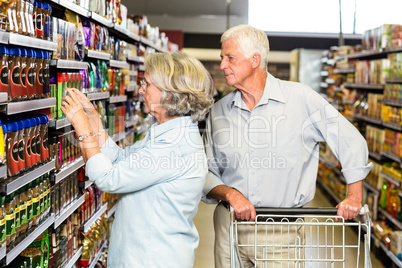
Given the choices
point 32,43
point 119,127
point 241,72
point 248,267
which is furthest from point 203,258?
point 32,43

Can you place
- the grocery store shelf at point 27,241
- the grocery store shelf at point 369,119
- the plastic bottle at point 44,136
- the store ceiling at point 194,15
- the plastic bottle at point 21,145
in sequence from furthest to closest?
the store ceiling at point 194,15
the grocery store shelf at point 369,119
the plastic bottle at point 44,136
the plastic bottle at point 21,145
the grocery store shelf at point 27,241

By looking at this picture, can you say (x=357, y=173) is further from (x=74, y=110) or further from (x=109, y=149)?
(x=74, y=110)

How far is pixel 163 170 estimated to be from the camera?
1990 millimetres

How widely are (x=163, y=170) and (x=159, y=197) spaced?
0.12 metres

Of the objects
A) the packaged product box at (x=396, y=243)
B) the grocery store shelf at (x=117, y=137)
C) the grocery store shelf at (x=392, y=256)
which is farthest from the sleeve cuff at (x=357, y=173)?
the packaged product box at (x=396, y=243)

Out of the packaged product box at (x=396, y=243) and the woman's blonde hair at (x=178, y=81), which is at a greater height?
the woman's blonde hair at (x=178, y=81)

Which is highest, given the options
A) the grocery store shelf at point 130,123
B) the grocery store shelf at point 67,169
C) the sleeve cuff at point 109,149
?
the sleeve cuff at point 109,149

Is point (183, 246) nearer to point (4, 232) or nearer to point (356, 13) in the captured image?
point (4, 232)

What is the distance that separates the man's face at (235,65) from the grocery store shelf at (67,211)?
1184 mm

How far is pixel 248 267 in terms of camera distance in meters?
2.61

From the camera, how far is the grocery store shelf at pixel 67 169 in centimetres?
284

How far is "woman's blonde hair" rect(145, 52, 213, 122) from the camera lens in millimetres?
2039

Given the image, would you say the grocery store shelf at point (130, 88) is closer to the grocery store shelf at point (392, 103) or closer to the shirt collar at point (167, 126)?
the grocery store shelf at point (392, 103)

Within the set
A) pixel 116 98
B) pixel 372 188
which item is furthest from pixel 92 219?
pixel 372 188
